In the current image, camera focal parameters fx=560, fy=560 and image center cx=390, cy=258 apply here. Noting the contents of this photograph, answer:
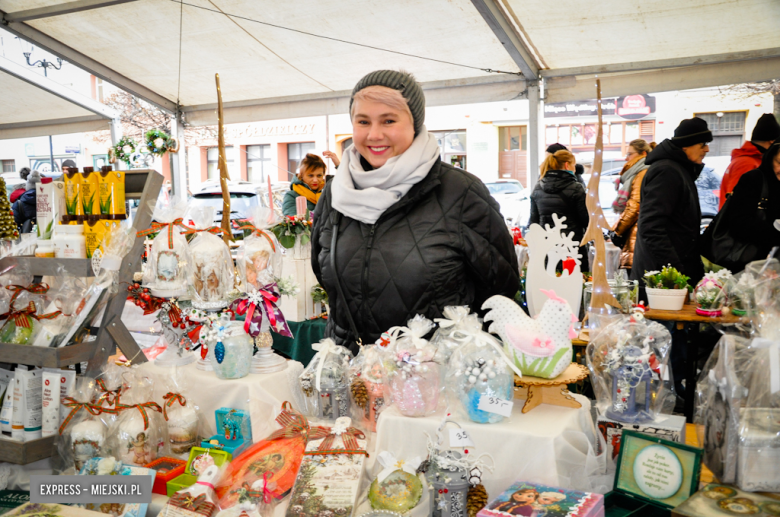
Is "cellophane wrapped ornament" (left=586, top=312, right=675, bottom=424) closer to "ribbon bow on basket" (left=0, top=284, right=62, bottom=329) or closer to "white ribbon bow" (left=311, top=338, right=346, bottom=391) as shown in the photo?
"white ribbon bow" (left=311, top=338, right=346, bottom=391)

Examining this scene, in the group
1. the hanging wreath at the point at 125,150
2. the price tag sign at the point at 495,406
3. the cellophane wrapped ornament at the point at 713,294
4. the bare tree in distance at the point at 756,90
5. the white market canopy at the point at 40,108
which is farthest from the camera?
the white market canopy at the point at 40,108

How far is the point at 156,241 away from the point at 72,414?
58 centimetres

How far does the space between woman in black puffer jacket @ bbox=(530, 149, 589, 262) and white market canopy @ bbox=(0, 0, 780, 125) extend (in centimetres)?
107

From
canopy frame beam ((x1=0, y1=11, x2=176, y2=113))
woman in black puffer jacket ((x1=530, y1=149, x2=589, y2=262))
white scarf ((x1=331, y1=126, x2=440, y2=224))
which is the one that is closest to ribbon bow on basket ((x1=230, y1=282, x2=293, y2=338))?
white scarf ((x1=331, y1=126, x2=440, y2=224))

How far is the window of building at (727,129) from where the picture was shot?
8836mm

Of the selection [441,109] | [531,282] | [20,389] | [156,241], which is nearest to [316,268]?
[156,241]

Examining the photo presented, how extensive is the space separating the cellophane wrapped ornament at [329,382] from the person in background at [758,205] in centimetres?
261

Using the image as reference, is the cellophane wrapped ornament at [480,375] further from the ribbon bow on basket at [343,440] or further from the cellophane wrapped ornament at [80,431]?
the cellophane wrapped ornament at [80,431]

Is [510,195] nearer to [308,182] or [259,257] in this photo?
[308,182]

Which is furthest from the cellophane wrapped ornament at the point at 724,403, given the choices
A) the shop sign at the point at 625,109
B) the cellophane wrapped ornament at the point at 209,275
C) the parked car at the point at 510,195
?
the shop sign at the point at 625,109

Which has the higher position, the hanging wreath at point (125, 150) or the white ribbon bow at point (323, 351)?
the hanging wreath at point (125, 150)

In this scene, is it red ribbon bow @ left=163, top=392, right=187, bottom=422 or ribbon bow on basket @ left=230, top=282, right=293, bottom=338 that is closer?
red ribbon bow @ left=163, top=392, right=187, bottom=422

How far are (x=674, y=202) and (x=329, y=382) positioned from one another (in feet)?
8.20

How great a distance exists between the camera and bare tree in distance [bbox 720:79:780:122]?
17.7ft
